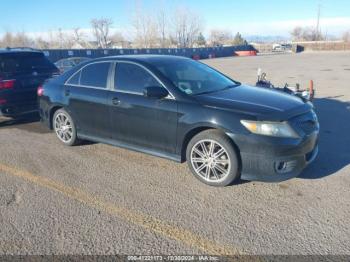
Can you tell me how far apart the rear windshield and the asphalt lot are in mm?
2606

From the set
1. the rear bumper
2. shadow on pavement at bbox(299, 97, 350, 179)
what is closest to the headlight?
shadow on pavement at bbox(299, 97, 350, 179)

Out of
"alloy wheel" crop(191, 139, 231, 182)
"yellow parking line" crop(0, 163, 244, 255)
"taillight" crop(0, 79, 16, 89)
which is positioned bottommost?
"yellow parking line" crop(0, 163, 244, 255)

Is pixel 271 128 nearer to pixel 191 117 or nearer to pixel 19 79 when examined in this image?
pixel 191 117

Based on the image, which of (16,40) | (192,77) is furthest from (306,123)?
(16,40)

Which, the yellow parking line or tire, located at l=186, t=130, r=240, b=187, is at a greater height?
tire, located at l=186, t=130, r=240, b=187

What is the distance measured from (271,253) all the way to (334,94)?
9395mm

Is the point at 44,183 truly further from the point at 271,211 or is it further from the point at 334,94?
the point at 334,94

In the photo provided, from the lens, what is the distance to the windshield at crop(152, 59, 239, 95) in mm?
4621

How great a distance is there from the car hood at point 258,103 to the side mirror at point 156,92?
1.46ft

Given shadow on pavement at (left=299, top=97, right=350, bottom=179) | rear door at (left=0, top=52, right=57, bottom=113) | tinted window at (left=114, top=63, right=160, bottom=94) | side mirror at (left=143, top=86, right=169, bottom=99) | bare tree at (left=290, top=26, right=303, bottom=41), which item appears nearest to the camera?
side mirror at (left=143, top=86, right=169, bottom=99)

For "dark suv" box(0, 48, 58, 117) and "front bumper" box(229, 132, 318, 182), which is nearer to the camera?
"front bumper" box(229, 132, 318, 182)

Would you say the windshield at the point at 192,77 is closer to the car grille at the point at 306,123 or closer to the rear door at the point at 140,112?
the rear door at the point at 140,112

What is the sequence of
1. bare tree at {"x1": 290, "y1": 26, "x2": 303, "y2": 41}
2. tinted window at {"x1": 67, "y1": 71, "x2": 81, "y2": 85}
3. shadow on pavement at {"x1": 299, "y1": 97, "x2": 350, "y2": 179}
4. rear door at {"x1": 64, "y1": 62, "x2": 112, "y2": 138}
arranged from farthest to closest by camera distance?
bare tree at {"x1": 290, "y1": 26, "x2": 303, "y2": 41}, tinted window at {"x1": 67, "y1": 71, "x2": 81, "y2": 85}, rear door at {"x1": 64, "y1": 62, "x2": 112, "y2": 138}, shadow on pavement at {"x1": 299, "y1": 97, "x2": 350, "y2": 179}

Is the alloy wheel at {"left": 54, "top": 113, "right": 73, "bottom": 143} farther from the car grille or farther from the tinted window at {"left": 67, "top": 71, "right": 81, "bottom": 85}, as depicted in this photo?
the car grille
